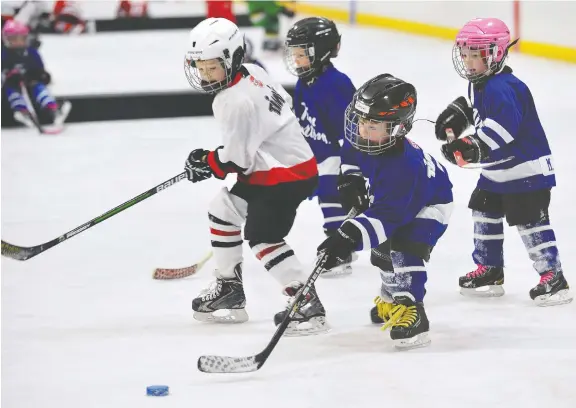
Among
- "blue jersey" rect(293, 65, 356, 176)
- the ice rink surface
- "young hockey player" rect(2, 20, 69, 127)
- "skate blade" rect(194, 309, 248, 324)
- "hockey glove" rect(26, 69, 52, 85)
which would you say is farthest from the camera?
"hockey glove" rect(26, 69, 52, 85)

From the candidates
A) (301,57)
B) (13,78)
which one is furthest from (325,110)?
(13,78)

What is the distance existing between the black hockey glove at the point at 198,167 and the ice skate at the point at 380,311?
581 millimetres

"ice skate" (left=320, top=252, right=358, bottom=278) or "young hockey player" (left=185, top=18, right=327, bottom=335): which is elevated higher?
"young hockey player" (left=185, top=18, right=327, bottom=335)

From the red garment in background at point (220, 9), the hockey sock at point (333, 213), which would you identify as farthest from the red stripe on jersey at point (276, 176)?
the red garment in background at point (220, 9)

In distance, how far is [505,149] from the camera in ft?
10.3

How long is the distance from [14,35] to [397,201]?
4467 millimetres

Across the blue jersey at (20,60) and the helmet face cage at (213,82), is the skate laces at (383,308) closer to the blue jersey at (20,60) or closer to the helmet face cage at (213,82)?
the helmet face cage at (213,82)

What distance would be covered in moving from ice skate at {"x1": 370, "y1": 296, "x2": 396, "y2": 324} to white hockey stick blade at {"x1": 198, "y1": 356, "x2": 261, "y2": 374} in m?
0.50

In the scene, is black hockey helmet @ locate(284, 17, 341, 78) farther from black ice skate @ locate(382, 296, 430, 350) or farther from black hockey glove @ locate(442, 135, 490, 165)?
black ice skate @ locate(382, 296, 430, 350)

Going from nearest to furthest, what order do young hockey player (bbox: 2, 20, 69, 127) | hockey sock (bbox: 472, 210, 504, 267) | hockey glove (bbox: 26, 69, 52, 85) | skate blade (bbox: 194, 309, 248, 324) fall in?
skate blade (bbox: 194, 309, 248, 324) → hockey sock (bbox: 472, 210, 504, 267) → young hockey player (bbox: 2, 20, 69, 127) → hockey glove (bbox: 26, 69, 52, 85)

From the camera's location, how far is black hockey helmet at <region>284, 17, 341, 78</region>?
3.52 m

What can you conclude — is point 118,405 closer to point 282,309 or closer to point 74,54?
point 282,309

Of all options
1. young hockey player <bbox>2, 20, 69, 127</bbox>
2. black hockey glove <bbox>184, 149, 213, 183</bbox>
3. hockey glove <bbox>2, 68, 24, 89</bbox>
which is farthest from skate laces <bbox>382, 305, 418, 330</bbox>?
hockey glove <bbox>2, 68, 24, 89</bbox>

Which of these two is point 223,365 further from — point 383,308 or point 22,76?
point 22,76
